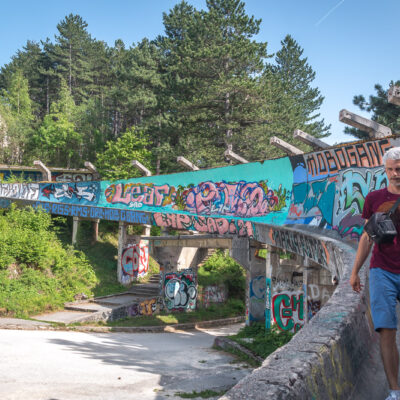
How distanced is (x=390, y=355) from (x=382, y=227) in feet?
2.87

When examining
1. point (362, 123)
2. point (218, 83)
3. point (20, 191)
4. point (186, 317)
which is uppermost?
point (218, 83)

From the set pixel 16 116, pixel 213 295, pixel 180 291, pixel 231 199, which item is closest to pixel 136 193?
pixel 180 291

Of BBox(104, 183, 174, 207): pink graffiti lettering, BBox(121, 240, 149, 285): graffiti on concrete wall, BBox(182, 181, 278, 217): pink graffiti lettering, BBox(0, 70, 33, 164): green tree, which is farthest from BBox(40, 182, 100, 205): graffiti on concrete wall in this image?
BBox(0, 70, 33, 164): green tree

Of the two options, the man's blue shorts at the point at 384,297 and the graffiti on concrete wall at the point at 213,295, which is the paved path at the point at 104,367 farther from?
the graffiti on concrete wall at the point at 213,295

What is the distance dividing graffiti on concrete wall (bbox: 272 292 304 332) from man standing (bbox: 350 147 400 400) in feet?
44.0

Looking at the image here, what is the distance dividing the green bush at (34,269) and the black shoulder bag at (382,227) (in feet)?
62.2

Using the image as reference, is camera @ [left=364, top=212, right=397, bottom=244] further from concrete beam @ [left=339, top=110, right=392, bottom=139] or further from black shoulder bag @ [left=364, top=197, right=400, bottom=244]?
concrete beam @ [left=339, top=110, right=392, bottom=139]

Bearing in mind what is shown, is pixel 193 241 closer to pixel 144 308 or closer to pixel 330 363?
pixel 144 308

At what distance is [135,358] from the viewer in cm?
1348

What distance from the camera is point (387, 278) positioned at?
3.14 metres

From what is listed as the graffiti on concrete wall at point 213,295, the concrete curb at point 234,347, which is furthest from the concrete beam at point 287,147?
the graffiti on concrete wall at point 213,295

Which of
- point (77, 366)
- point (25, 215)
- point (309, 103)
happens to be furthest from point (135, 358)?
point (309, 103)

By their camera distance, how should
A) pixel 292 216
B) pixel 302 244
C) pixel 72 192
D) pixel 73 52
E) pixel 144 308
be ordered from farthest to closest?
pixel 73 52
pixel 72 192
pixel 144 308
pixel 292 216
pixel 302 244

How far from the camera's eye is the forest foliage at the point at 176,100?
32938mm
